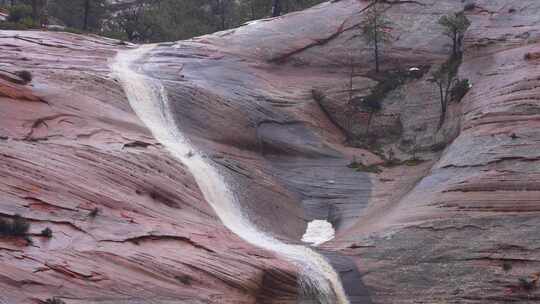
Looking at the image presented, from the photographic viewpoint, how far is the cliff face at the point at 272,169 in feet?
64.7

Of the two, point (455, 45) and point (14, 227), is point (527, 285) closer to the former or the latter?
point (14, 227)

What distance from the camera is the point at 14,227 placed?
18.4 metres

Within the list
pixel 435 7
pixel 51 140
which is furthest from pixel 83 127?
pixel 435 7

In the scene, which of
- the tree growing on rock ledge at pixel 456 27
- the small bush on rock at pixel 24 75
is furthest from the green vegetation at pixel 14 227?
the tree growing on rock ledge at pixel 456 27

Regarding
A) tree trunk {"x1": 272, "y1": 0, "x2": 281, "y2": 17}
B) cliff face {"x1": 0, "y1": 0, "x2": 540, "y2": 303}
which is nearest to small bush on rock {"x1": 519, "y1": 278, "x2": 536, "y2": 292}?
cliff face {"x1": 0, "y1": 0, "x2": 540, "y2": 303}

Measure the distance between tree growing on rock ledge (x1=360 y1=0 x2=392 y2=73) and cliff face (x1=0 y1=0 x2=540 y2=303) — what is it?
0.74m

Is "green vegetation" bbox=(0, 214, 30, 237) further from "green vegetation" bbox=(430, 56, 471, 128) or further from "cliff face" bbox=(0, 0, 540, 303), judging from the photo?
"green vegetation" bbox=(430, 56, 471, 128)

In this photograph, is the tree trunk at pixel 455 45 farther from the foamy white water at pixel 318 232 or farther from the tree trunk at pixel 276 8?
the tree trunk at pixel 276 8

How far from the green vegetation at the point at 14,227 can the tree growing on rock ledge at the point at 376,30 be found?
24.3 metres

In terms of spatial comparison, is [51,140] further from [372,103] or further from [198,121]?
[372,103]

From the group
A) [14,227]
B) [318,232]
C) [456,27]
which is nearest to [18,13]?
[456,27]

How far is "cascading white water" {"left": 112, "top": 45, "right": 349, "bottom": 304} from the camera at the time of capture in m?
21.9

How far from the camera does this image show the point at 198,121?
3073 cm

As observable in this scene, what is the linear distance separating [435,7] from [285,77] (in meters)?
11.2
